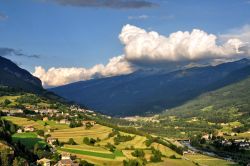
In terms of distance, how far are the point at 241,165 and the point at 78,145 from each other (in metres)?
66.4

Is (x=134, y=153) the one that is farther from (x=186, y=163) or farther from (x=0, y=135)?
(x=0, y=135)

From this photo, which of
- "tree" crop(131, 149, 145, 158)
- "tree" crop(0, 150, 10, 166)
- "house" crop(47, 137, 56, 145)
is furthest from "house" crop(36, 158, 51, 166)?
"tree" crop(131, 149, 145, 158)

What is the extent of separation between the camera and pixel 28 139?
163 meters

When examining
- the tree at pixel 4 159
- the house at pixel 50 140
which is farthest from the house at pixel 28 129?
the tree at pixel 4 159

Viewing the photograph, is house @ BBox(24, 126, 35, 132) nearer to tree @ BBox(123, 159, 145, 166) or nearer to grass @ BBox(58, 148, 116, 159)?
grass @ BBox(58, 148, 116, 159)

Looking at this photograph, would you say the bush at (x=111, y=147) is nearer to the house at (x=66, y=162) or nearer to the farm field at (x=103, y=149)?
the farm field at (x=103, y=149)

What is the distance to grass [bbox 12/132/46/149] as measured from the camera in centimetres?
15248

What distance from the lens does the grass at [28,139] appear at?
15248 cm

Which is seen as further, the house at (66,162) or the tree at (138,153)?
the tree at (138,153)

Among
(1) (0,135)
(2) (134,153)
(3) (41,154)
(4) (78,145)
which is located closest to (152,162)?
(2) (134,153)

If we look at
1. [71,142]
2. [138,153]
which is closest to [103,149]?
[71,142]

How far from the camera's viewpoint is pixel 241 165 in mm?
191625

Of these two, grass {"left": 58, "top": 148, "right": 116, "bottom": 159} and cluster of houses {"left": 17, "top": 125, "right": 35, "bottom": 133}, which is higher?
cluster of houses {"left": 17, "top": 125, "right": 35, "bottom": 133}

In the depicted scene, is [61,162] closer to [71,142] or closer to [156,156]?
[71,142]
